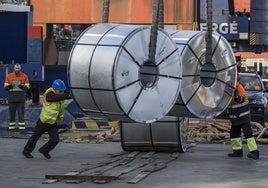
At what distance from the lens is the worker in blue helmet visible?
14.1m

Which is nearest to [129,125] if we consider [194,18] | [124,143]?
[124,143]

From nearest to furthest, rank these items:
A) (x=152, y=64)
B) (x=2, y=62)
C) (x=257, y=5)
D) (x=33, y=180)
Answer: (x=152, y=64), (x=33, y=180), (x=2, y=62), (x=257, y=5)

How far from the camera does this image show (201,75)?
458 inches

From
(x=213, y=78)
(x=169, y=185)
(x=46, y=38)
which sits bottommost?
(x=169, y=185)

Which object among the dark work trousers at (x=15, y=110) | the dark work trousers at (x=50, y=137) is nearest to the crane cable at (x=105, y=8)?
the dark work trousers at (x=50, y=137)

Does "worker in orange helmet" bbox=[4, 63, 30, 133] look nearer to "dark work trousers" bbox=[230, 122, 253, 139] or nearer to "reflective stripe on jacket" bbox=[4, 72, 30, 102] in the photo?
"reflective stripe on jacket" bbox=[4, 72, 30, 102]

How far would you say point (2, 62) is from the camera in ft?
80.1

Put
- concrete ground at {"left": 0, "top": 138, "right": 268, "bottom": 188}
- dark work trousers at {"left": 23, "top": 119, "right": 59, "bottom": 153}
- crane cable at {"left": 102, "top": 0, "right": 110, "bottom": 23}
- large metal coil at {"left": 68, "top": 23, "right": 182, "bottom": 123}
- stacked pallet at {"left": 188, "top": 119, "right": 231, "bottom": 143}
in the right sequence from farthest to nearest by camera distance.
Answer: stacked pallet at {"left": 188, "top": 119, "right": 231, "bottom": 143}
dark work trousers at {"left": 23, "top": 119, "right": 59, "bottom": 153}
concrete ground at {"left": 0, "top": 138, "right": 268, "bottom": 188}
crane cable at {"left": 102, "top": 0, "right": 110, "bottom": 23}
large metal coil at {"left": 68, "top": 23, "right": 182, "bottom": 123}

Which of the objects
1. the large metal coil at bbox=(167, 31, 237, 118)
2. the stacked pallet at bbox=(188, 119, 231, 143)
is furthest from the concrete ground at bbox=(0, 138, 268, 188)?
the large metal coil at bbox=(167, 31, 237, 118)

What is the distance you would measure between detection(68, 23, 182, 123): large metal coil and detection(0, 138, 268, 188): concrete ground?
1.25 meters

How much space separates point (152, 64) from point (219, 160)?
4.28 meters

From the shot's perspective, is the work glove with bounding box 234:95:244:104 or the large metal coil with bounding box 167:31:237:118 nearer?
the large metal coil with bounding box 167:31:237:118

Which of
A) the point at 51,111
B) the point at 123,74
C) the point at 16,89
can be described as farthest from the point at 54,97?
the point at 16,89

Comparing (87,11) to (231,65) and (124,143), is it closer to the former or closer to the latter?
(124,143)
